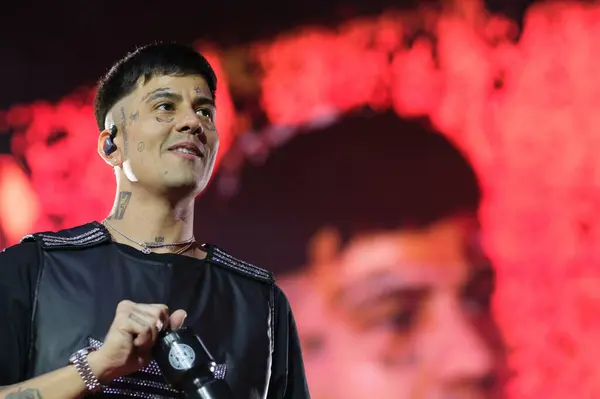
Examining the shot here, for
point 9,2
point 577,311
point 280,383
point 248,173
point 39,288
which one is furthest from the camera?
point 9,2

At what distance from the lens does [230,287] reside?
4.09 ft

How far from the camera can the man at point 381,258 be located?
2389 mm

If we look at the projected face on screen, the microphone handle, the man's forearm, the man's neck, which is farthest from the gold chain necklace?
the projected face on screen

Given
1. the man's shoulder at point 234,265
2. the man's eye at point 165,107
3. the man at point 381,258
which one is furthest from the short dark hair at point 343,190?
the man's eye at point 165,107

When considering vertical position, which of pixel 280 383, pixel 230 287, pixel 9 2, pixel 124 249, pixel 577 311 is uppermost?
pixel 9 2

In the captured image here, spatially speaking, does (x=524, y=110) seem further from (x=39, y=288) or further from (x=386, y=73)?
(x=39, y=288)

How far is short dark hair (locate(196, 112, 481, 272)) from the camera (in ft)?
8.14

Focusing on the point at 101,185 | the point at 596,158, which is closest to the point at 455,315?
the point at 596,158

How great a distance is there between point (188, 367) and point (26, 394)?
229 mm

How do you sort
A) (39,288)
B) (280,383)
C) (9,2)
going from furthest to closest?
(9,2), (280,383), (39,288)

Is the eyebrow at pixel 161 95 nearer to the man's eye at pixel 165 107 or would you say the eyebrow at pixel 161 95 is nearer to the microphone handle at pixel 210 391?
the man's eye at pixel 165 107

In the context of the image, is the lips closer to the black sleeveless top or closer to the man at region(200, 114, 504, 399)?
the black sleeveless top

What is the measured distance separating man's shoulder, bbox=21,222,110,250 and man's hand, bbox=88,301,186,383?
0.25 meters

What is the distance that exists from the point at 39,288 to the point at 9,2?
6.76 feet
